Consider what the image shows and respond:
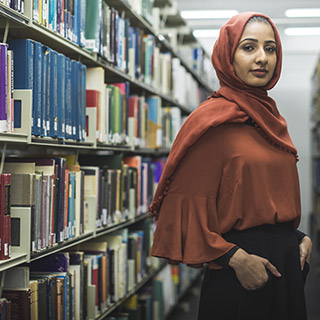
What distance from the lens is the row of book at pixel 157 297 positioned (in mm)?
2967

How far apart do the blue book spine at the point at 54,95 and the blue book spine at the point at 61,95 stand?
3 centimetres

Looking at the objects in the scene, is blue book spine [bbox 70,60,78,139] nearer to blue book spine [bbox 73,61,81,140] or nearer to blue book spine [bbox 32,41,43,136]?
blue book spine [bbox 73,61,81,140]

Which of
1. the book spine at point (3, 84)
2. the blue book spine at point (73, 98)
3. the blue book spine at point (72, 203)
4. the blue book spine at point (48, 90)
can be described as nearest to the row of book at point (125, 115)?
the blue book spine at point (73, 98)

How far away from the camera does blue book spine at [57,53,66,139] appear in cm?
192

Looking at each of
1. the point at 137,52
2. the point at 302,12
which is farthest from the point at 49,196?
the point at 302,12

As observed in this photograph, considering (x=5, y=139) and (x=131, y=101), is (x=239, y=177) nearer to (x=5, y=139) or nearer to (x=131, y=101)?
(x=5, y=139)

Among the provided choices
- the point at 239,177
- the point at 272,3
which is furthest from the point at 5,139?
the point at 272,3

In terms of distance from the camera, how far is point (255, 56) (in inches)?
59.0

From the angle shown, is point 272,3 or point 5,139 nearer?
point 5,139

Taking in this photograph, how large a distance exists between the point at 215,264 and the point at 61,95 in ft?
2.98

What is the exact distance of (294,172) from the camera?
153cm

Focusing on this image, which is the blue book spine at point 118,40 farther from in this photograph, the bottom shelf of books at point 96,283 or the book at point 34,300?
the book at point 34,300

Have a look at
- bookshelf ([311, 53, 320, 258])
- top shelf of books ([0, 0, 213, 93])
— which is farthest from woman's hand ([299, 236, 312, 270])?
bookshelf ([311, 53, 320, 258])

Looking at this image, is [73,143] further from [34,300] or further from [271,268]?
[271,268]
